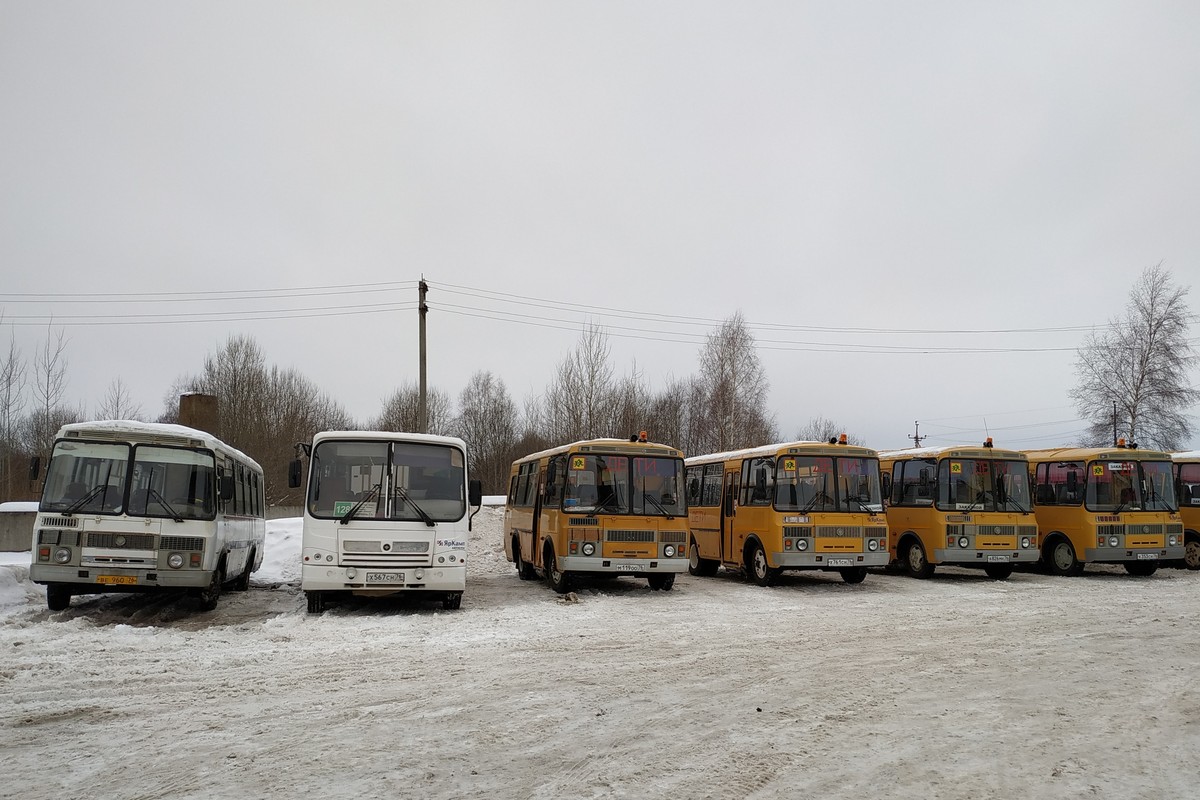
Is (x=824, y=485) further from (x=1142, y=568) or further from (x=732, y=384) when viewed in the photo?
(x=732, y=384)

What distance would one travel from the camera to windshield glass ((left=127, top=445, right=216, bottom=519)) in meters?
12.9

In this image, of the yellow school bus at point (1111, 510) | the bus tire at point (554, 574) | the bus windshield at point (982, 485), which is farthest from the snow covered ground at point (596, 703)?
the yellow school bus at point (1111, 510)

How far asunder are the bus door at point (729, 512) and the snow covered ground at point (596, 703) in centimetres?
527

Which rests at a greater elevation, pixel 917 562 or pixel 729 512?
pixel 729 512

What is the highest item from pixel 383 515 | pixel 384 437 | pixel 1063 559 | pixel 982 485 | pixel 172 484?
pixel 384 437

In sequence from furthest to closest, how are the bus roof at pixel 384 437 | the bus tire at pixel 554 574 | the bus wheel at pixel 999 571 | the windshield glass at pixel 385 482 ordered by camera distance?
the bus wheel at pixel 999 571 → the bus tire at pixel 554 574 → the bus roof at pixel 384 437 → the windshield glass at pixel 385 482

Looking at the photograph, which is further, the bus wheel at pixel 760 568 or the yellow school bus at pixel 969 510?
the yellow school bus at pixel 969 510

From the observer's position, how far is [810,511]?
56.9ft

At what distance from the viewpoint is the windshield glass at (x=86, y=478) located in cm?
1263

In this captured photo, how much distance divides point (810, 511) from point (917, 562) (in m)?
4.45

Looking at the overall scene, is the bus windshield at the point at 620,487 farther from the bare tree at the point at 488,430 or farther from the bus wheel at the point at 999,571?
the bare tree at the point at 488,430

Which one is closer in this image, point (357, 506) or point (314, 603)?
point (357, 506)

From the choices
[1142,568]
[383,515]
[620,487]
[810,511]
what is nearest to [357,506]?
[383,515]

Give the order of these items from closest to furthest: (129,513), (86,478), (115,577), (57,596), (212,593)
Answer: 1. (115,577)
2. (129,513)
3. (86,478)
4. (57,596)
5. (212,593)
